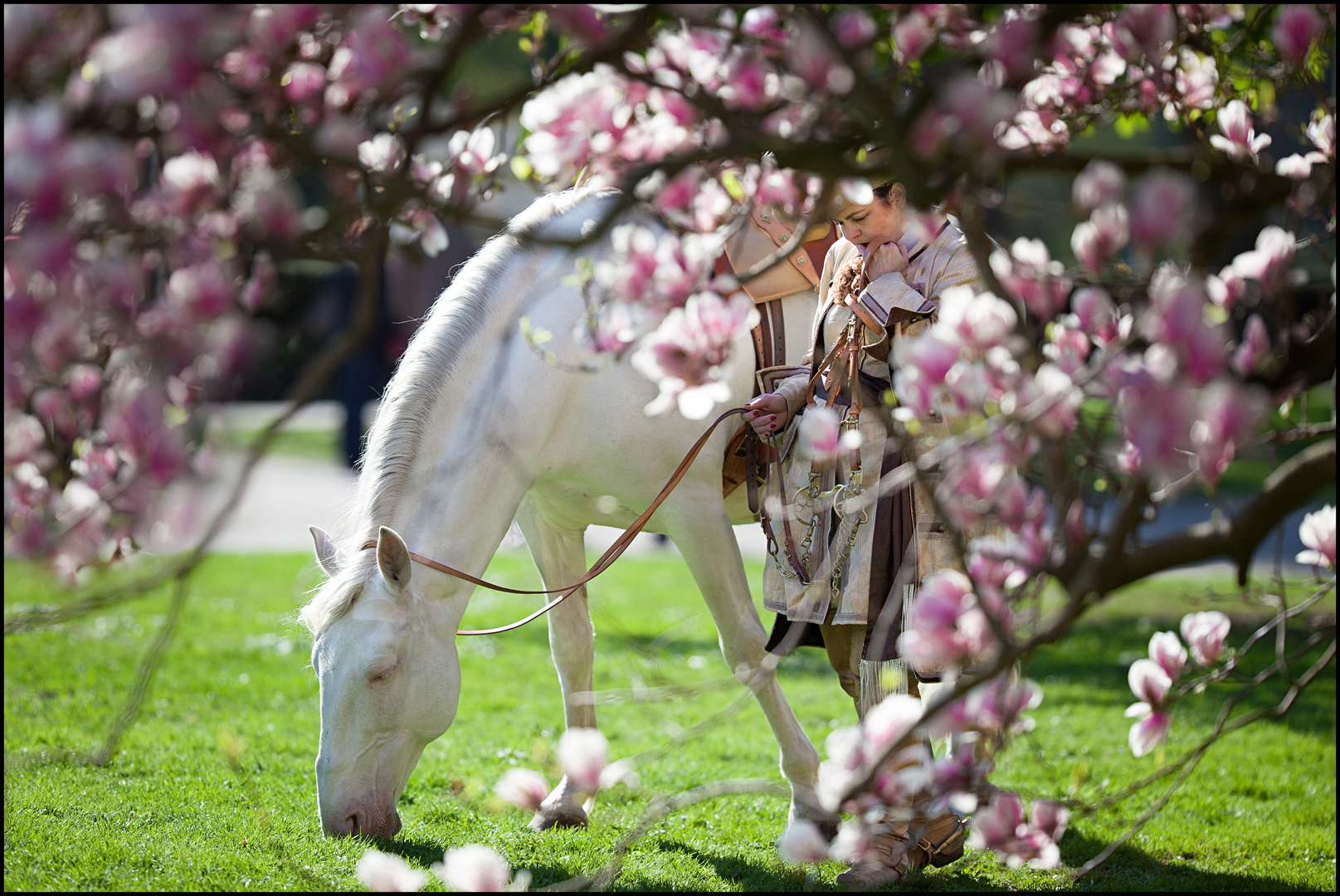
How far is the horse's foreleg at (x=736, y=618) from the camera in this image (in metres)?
3.86

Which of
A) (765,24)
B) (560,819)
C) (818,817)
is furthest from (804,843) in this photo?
(560,819)

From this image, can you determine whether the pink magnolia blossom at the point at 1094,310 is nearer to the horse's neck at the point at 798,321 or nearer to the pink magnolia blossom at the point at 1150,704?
the pink magnolia blossom at the point at 1150,704

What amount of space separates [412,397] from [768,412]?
1169 millimetres

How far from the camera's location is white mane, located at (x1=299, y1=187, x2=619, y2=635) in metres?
3.16

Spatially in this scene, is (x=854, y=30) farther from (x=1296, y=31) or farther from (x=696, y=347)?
(x=1296, y=31)

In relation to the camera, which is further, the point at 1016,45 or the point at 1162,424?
the point at 1016,45

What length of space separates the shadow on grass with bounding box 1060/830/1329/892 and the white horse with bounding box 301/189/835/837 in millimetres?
953

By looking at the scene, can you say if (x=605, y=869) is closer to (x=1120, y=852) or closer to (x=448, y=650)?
(x=448, y=650)

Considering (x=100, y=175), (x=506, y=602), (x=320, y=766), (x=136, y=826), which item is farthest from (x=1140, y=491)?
(x=506, y=602)

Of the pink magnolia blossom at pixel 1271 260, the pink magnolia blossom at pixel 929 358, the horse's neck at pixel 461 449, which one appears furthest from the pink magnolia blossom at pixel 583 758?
the pink magnolia blossom at pixel 1271 260

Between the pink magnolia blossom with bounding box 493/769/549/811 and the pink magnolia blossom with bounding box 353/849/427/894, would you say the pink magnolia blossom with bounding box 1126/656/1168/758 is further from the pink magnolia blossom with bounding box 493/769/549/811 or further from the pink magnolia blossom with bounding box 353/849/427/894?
the pink magnolia blossom with bounding box 353/849/427/894

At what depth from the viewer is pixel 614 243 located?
2250mm

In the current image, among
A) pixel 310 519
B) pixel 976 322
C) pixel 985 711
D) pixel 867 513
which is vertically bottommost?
pixel 310 519

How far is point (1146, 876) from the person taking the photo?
12.2ft
